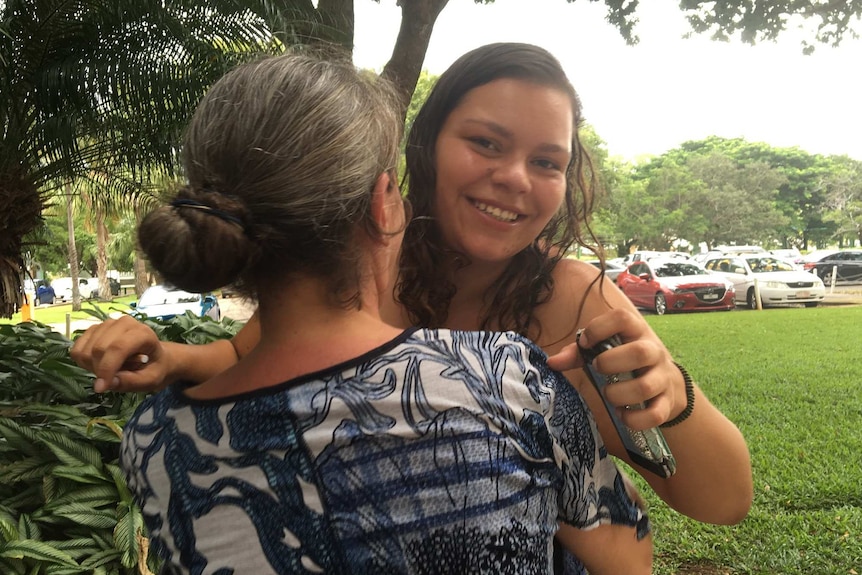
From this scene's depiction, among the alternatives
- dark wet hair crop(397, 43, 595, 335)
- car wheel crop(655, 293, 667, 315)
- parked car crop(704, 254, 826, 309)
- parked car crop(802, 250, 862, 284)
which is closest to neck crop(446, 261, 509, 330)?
dark wet hair crop(397, 43, 595, 335)

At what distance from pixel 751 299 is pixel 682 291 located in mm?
2096

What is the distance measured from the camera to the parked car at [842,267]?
23016 mm

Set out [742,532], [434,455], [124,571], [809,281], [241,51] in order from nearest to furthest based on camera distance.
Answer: [434,455] < [124,571] < [742,532] < [241,51] < [809,281]

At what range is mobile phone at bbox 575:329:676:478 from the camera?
108cm

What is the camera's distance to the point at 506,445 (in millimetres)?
937

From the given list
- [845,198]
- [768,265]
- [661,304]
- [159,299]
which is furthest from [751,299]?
[845,198]

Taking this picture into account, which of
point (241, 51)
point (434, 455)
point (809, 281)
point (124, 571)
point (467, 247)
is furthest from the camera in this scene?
point (809, 281)

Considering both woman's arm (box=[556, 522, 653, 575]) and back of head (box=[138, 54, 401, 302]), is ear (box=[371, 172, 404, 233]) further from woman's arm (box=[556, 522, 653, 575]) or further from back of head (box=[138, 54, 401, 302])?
woman's arm (box=[556, 522, 653, 575])

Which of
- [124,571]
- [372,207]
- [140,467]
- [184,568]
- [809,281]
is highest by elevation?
[372,207]

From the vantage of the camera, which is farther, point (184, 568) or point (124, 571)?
point (124, 571)

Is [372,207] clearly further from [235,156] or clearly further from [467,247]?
[467,247]

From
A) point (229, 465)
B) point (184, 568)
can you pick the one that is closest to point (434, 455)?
point (229, 465)

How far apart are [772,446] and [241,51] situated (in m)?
5.28

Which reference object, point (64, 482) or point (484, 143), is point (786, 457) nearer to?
point (484, 143)
